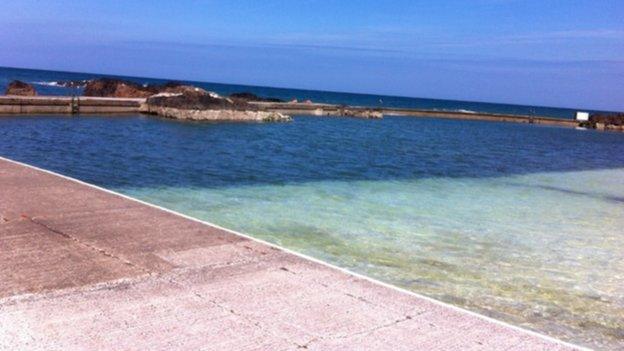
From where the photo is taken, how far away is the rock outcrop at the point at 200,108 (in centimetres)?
4312

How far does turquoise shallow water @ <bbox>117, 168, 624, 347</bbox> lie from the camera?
24.5 ft

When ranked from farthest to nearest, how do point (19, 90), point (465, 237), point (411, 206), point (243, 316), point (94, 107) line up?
point (19, 90)
point (94, 107)
point (411, 206)
point (465, 237)
point (243, 316)

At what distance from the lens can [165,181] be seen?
1617cm

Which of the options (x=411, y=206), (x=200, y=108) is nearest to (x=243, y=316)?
(x=411, y=206)

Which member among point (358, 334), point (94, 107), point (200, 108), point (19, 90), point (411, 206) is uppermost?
point (19, 90)

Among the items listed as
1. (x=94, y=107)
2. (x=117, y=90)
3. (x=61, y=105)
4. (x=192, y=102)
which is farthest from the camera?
(x=117, y=90)

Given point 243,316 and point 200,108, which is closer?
point 243,316

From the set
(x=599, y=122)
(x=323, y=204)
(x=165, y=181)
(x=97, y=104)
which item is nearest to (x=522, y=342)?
(x=323, y=204)

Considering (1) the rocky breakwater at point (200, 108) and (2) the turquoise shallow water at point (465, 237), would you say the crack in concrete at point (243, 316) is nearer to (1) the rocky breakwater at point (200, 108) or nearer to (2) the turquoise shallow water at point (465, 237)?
(2) the turquoise shallow water at point (465, 237)

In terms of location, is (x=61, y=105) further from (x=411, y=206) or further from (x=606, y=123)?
(x=606, y=123)

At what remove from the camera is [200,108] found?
1727 inches

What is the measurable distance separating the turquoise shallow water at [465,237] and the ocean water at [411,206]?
3 centimetres

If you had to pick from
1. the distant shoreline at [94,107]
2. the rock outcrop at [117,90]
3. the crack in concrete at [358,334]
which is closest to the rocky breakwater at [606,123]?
the distant shoreline at [94,107]

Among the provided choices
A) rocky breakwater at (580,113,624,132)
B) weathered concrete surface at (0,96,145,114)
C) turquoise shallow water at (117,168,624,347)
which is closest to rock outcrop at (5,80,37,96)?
weathered concrete surface at (0,96,145,114)
